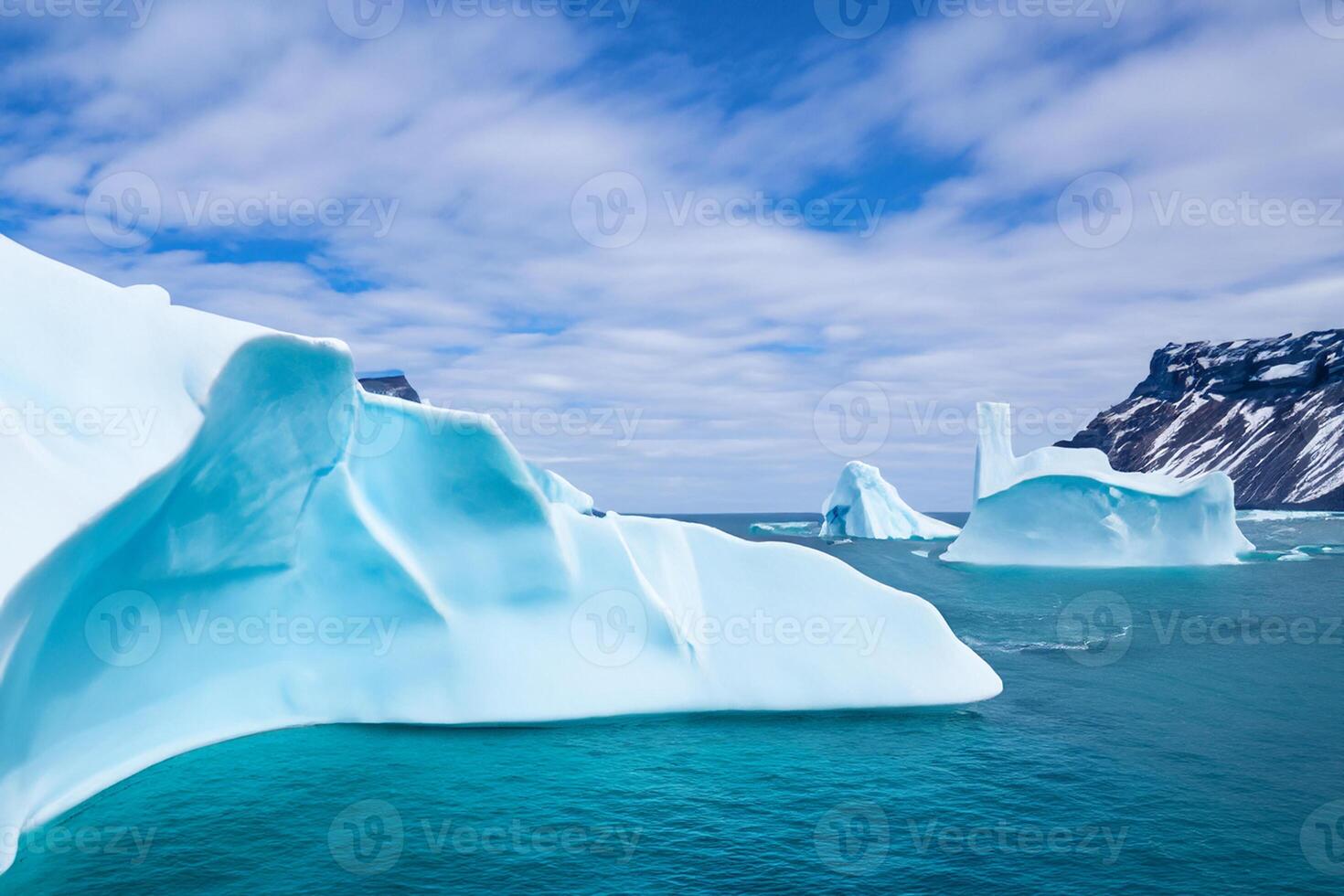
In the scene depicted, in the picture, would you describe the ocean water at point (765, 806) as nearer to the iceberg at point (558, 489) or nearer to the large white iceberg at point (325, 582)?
the large white iceberg at point (325, 582)

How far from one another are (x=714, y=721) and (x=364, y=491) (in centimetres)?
691

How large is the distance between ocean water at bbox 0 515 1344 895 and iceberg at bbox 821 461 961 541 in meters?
43.8

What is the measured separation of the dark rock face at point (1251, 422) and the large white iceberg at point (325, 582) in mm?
85191

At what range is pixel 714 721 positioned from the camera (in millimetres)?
14000

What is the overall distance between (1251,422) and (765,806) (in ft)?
319

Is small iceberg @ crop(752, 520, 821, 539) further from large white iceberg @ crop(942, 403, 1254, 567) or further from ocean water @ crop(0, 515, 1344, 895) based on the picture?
ocean water @ crop(0, 515, 1344, 895)

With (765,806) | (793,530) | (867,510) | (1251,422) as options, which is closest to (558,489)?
(765,806)

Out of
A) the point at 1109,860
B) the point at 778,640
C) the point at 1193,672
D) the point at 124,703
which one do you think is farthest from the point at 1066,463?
the point at 124,703

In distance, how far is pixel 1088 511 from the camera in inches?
1623

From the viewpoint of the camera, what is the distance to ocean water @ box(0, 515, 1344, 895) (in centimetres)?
860

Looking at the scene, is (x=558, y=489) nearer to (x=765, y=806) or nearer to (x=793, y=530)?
(x=765, y=806)

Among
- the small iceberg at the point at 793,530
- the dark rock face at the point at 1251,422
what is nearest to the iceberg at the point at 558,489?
the small iceberg at the point at 793,530

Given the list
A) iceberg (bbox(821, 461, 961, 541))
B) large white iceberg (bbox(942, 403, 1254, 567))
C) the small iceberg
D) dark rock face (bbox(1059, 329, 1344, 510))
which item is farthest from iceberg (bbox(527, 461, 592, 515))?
dark rock face (bbox(1059, 329, 1344, 510))

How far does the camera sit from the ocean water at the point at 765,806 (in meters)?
8.60
